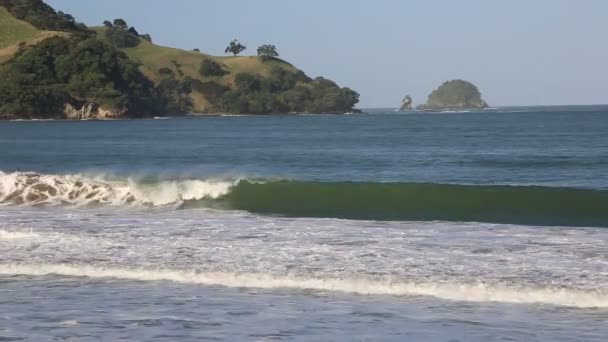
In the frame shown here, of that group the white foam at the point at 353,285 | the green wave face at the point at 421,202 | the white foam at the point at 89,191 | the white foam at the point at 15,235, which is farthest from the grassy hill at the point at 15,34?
the white foam at the point at 353,285

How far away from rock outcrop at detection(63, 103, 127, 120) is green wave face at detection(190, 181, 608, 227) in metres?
119

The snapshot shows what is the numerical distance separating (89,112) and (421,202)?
4949 inches

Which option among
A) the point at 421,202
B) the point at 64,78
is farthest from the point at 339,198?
the point at 64,78

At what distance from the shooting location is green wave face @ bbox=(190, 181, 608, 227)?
2173cm

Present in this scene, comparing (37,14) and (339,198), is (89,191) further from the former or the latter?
(37,14)

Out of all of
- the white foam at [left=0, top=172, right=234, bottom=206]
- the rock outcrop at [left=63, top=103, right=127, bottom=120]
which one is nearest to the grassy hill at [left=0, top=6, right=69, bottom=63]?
the rock outcrop at [left=63, top=103, right=127, bottom=120]

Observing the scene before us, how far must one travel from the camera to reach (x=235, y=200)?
25.3 metres

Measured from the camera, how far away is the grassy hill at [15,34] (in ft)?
497

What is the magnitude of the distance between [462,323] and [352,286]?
2292 mm

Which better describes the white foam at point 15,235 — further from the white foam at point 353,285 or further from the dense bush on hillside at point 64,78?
→ the dense bush on hillside at point 64,78

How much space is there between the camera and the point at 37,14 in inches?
7032

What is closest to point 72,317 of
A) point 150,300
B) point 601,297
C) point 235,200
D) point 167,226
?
point 150,300

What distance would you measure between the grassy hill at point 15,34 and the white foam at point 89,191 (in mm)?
127804

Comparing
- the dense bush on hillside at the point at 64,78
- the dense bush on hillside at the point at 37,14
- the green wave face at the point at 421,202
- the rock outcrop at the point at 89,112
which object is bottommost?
the green wave face at the point at 421,202
